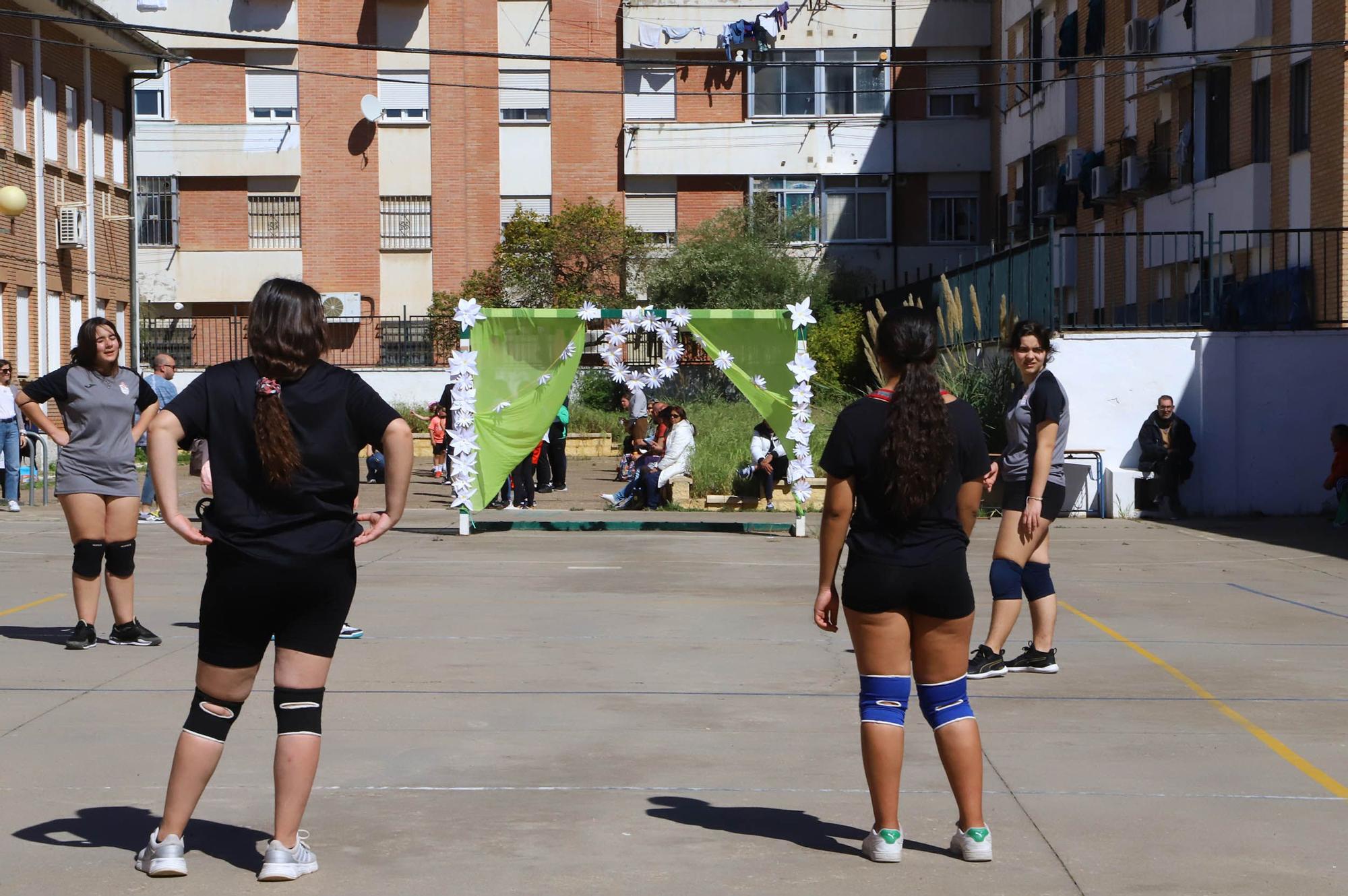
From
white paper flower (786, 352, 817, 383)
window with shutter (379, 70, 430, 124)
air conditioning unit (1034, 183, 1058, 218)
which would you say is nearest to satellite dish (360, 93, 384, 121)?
window with shutter (379, 70, 430, 124)

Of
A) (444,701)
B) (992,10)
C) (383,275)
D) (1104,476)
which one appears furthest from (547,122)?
(444,701)

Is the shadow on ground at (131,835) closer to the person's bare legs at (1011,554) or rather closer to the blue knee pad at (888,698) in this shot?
the blue knee pad at (888,698)

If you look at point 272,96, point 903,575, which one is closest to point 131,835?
point 903,575

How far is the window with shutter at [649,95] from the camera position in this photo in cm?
4112

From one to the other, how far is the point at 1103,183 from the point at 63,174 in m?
19.9

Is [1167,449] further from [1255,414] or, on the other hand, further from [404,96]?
[404,96]

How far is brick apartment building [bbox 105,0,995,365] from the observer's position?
40250 millimetres

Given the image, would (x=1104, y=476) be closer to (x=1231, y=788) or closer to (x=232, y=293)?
(x=1231, y=788)

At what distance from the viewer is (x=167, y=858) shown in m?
4.69

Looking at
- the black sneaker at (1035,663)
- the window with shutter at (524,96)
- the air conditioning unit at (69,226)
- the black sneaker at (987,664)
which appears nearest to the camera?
the black sneaker at (987,664)

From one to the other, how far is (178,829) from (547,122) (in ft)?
123

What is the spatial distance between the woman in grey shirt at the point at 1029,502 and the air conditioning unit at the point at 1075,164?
2549cm

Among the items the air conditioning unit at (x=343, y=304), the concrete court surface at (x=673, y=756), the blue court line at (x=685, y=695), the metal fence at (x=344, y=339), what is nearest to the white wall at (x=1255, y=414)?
the concrete court surface at (x=673, y=756)

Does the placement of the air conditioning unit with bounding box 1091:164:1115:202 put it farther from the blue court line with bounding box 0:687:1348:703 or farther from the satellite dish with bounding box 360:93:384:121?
the blue court line with bounding box 0:687:1348:703
